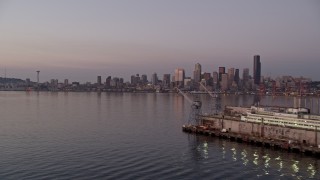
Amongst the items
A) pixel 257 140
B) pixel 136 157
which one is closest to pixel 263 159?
pixel 257 140

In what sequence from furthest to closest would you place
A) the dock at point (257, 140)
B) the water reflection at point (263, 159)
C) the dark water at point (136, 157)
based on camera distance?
the dock at point (257, 140), the water reflection at point (263, 159), the dark water at point (136, 157)

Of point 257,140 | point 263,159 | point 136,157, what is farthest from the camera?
point 257,140

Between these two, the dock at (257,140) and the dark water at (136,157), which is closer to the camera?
the dark water at (136,157)

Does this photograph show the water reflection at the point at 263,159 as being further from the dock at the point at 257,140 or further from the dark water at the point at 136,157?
the dock at the point at 257,140

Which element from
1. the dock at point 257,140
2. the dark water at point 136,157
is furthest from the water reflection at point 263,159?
the dock at point 257,140

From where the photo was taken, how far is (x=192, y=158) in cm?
3822

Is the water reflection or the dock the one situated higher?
the dock

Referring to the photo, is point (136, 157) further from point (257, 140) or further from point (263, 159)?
point (257, 140)

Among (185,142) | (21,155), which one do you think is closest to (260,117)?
(185,142)

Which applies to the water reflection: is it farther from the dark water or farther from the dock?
the dock

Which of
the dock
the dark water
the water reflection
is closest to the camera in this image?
the dark water

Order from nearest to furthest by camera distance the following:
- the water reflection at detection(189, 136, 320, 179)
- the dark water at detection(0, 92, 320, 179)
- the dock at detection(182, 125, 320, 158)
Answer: the dark water at detection(0, 92, 320, 179) < the water reflection at detection(189, 136, 320, 179) < the dock at detection(182, 125, 320, 158)

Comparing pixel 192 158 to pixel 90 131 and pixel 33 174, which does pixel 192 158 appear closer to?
pixel 33 174

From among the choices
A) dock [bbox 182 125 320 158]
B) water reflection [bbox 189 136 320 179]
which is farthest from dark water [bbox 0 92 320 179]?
dock [bbox 182 125 320 158]
